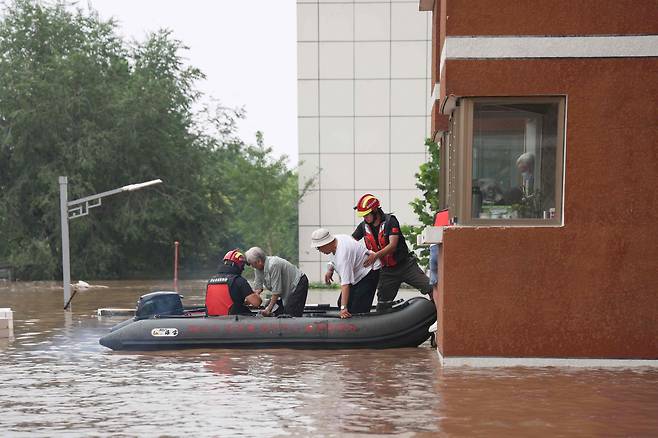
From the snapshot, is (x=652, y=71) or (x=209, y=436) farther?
(x=652, y=71)

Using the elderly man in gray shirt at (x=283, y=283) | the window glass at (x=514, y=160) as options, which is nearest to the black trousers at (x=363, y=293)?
the elderly man in gray shirt at (x=283, y=283)

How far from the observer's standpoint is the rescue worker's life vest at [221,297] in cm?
1719

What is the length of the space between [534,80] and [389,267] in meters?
4.04

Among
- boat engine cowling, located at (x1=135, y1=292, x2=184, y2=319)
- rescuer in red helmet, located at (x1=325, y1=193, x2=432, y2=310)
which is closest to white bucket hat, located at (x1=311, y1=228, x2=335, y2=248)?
rescuer in red helmet, located at (x1=325, y1=193, x2=432, y2=310)

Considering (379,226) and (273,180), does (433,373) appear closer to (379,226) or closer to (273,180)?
(379,226)

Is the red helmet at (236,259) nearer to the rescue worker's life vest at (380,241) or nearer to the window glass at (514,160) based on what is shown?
the rescue worker's life vest at (380,241)

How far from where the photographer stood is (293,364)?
578 inches

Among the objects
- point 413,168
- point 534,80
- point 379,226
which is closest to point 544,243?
point 534,80

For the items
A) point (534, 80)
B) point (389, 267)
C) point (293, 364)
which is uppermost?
point (534, 80)

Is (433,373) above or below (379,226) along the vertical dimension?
below

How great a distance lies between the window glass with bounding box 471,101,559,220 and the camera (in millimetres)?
13930

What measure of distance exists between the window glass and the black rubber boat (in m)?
2.73

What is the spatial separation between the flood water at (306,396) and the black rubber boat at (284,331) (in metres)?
0.21

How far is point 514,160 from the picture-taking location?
13938mm
